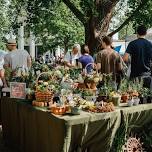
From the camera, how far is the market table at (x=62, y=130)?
4.53 metres

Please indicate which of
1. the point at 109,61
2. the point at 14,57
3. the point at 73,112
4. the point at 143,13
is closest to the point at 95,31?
the point at 143,13

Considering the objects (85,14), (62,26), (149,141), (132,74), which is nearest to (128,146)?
(149,141)

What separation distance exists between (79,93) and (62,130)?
103cm

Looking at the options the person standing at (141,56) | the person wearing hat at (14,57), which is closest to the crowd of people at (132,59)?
the person standing at (141,56)

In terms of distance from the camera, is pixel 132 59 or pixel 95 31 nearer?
pixel 132 59

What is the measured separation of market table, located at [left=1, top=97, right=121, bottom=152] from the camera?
453cm

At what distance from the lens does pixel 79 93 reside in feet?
17.7

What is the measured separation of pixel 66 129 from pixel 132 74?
10.3 ft

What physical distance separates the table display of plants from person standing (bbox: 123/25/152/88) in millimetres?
1237

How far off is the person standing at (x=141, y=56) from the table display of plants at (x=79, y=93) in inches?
48.7

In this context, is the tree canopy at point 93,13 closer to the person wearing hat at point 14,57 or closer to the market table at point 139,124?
the person wearing hat at point 14,57

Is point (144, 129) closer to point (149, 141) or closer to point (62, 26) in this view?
point (149, 141)

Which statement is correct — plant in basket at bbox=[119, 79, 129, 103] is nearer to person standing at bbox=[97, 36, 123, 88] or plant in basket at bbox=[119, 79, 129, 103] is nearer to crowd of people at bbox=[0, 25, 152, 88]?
crowd of people at bbox=[0, 25, 152, 88]

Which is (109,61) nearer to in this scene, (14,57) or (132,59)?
(132,59)
